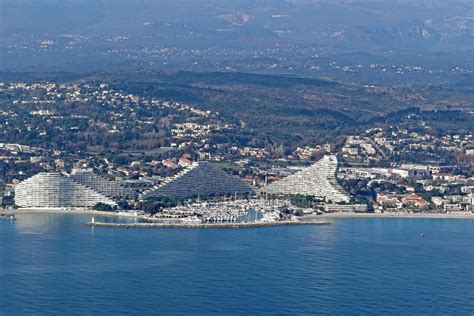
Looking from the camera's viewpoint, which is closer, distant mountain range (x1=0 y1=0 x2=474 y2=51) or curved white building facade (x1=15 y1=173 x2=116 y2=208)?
curved white building facade (x1=15 y1=173 x2=116 y2=208)

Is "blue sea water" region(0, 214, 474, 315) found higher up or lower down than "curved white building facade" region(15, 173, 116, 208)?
lower down

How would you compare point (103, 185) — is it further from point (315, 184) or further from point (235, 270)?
point (235, 270)

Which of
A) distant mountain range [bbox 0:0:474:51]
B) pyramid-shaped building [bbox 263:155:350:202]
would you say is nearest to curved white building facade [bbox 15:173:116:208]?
pyramid-shaped building [bbox 263:155:350:202]

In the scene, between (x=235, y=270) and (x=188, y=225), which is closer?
(x=235, y=270)

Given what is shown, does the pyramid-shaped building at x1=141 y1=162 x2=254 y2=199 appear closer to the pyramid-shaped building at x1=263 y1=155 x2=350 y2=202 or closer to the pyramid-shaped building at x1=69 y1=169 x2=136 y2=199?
the pyramid-shaped building at x1=69 y1=169 x2=136 y2=199

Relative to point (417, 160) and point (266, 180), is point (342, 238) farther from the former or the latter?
point (417, 160)

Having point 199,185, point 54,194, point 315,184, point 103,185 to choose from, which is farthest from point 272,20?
point 54,194
